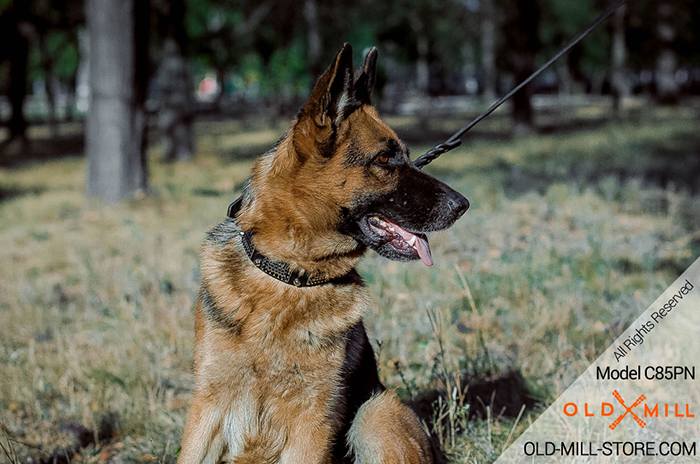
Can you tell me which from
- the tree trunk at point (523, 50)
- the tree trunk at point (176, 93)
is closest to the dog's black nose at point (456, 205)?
the tree trunk at point (176, 93)

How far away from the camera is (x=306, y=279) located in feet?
9.89

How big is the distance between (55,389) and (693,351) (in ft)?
13.3

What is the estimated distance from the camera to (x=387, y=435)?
2.84m

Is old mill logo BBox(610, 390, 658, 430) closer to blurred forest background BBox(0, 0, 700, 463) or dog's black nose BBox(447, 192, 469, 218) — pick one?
blurred forest background BBox(0, 0, 700, 463)

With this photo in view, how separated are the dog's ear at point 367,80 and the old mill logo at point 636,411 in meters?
2.04

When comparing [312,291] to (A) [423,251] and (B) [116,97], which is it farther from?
(B) [116,97]

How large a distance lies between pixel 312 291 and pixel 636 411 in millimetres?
2006

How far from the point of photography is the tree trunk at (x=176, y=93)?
52.4 feet

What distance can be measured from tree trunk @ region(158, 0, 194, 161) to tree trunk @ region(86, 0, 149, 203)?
5.35 meters

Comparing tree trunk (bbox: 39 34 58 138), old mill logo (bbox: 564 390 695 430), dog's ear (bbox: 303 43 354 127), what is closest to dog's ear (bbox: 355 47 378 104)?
dog's ear (bbox: 303 43 354 127)

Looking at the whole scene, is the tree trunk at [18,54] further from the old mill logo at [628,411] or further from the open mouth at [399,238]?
the old mill logo at [628,411]

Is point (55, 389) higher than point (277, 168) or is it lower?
lower

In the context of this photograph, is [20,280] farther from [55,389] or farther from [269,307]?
[269,307]

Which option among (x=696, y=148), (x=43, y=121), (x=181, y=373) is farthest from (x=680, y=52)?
(x=181, y=373)
